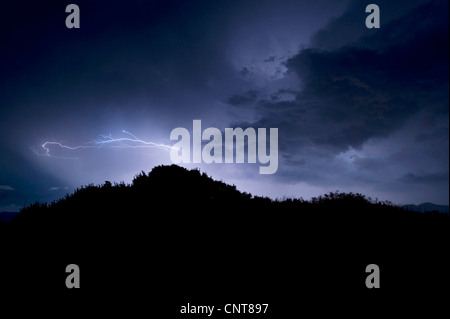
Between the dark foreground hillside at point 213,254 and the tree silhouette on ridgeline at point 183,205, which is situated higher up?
the tree silhouette on ridgeline at point 183,205

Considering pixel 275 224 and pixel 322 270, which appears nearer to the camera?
pixel 322 270

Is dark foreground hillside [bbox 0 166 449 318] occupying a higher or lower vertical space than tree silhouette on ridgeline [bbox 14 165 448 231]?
lower

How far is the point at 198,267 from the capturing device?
24.5 ft

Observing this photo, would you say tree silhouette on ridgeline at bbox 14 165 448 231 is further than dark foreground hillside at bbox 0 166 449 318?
Yes

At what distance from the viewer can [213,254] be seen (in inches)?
316

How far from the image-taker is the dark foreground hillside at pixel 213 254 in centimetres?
660

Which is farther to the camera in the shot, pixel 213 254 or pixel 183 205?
pixel 183 205

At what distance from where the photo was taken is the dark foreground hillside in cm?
660

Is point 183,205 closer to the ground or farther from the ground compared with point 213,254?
farther from the ground

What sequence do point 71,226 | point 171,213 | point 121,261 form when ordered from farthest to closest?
point 171,213 → point 71,226 → point 121,261

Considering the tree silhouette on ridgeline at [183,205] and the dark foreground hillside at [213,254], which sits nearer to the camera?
the dark foreground hillside at [213,254]
